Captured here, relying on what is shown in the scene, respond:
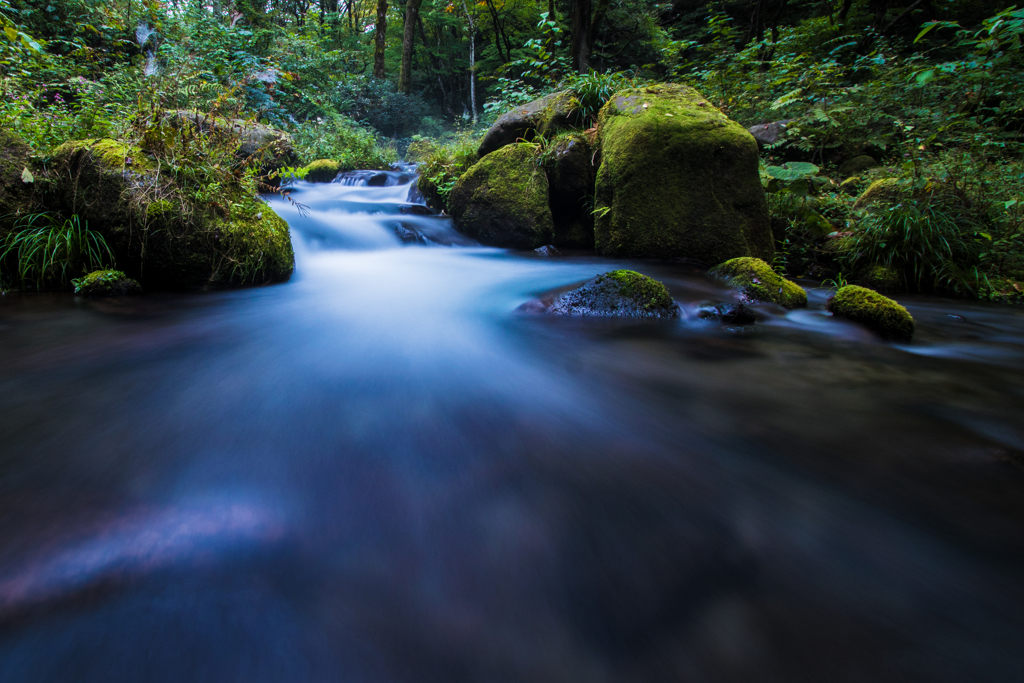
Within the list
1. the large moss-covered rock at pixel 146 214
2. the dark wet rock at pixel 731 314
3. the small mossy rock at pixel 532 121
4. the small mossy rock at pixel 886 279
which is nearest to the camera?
the dark wet rock at pixel 731 314

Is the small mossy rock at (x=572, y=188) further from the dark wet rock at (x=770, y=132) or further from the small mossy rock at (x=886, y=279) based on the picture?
the dark wet rock at (x=770, y=132)

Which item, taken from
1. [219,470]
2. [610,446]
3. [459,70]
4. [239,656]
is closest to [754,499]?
[610,446]

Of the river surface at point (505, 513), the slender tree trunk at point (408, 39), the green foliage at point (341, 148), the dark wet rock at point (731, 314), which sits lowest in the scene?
the river surface at point (505, 513)

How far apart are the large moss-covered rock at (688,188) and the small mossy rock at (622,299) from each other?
6.46ft

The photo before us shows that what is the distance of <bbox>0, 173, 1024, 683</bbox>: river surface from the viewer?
101cm

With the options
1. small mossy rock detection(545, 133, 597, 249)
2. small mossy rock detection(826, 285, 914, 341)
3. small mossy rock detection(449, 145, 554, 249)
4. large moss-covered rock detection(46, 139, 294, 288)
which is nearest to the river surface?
small mossy rock detection(826, 285, 914, 341)

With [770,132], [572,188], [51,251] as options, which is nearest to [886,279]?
[572,188]

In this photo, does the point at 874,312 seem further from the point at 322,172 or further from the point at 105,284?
the point at 322,172

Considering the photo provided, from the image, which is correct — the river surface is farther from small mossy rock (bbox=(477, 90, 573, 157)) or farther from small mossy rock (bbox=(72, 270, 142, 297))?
small mossy rock (bbox=(477, 90, 573, 157))

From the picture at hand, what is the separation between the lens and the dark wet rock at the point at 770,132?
7.96m

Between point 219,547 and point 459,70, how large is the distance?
1064 inches

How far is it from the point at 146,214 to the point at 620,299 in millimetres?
4335

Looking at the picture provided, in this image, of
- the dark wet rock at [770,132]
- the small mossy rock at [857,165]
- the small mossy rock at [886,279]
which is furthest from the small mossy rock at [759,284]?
the dark wet rock at [770,132]

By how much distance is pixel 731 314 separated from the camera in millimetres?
3691
